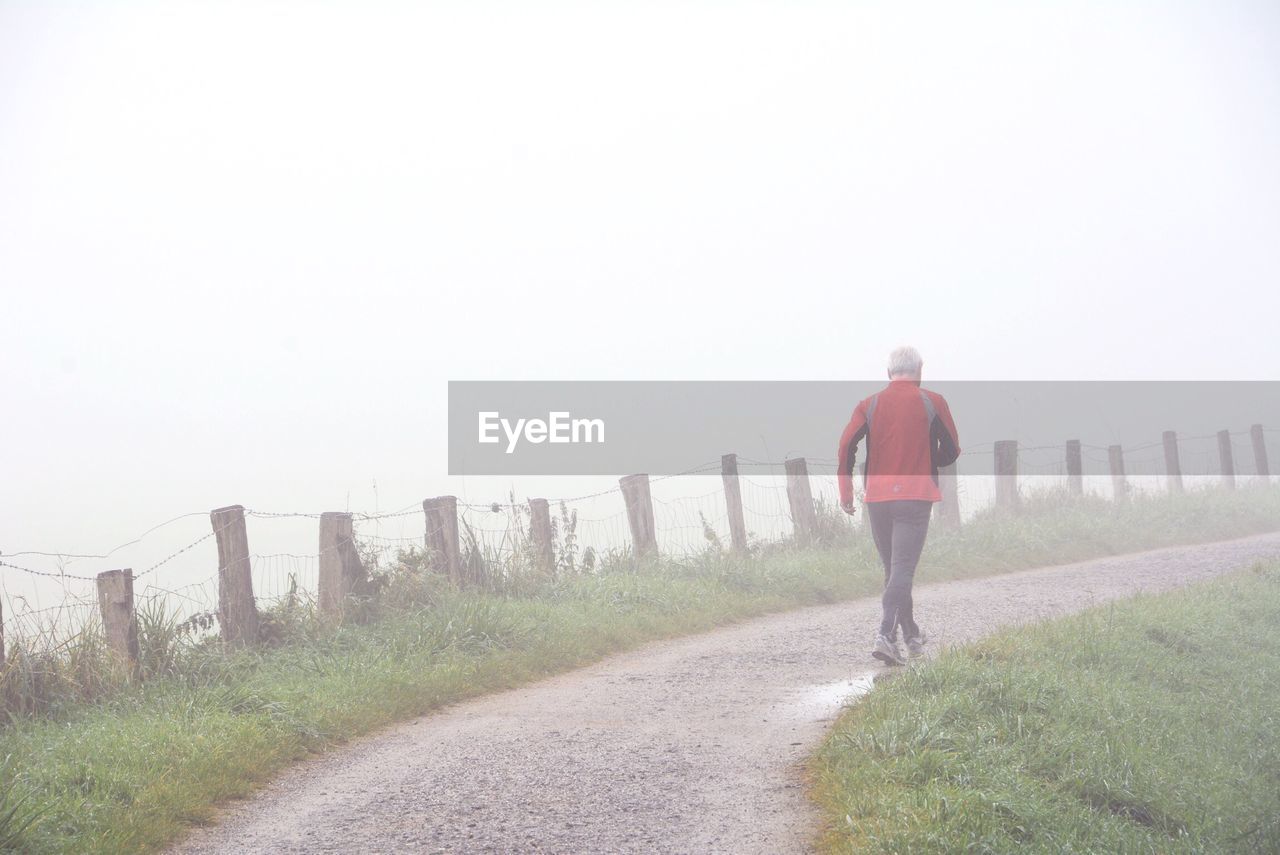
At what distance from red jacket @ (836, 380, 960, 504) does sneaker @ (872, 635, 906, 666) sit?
109 cm

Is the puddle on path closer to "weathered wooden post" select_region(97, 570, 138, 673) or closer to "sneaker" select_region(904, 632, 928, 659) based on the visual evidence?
"sneaker" select_region(904, 632, 928, 659)

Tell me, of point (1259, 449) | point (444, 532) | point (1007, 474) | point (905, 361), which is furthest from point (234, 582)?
point (1259, 449)

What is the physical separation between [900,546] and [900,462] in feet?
2.18

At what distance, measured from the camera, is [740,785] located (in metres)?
5.71

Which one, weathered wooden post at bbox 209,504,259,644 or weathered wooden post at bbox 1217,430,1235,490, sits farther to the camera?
weathered wooden post at bbox 1217,430,1235,490

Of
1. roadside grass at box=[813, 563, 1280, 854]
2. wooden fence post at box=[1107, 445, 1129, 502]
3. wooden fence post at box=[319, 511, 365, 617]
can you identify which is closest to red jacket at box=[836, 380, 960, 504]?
roadside grass at box=[813, 563, 1280, 854]

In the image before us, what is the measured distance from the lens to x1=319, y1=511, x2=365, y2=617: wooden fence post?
32.5 feet

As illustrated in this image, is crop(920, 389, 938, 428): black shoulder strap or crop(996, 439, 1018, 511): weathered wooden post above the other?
crop(920, 389, 938, 428): black shoulder strap

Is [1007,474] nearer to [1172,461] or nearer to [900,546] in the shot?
[1172,461]

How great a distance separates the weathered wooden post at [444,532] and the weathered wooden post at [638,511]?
358cm

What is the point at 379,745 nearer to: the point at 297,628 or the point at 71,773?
the point at 71,773

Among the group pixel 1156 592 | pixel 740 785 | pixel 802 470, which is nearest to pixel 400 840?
pixel 740 785

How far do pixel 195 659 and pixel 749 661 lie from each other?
4381mm

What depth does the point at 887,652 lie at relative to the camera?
851cm
